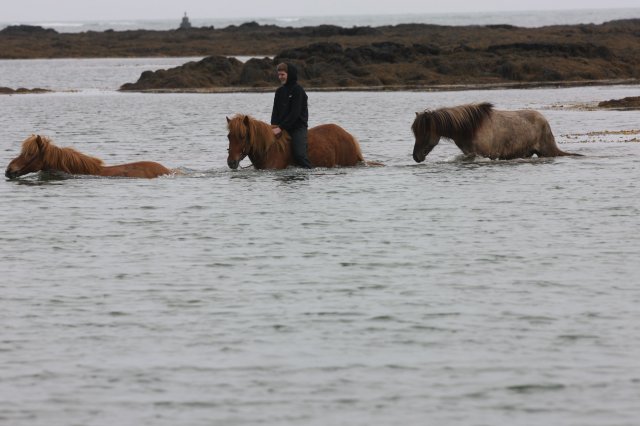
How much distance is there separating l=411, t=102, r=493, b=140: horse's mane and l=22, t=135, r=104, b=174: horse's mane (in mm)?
5984

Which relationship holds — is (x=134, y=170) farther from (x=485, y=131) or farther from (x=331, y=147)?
(x=485, y=131)

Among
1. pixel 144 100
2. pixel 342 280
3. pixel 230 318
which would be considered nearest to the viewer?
pixel 230 318

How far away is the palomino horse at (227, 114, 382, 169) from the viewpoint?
17.8 meters

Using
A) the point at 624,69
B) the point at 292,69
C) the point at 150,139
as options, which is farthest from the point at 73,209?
the point at 624,69

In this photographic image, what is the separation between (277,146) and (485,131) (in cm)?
420

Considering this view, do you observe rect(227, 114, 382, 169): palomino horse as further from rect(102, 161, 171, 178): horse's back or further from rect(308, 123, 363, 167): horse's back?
rect(102, 161, 171, 178): horse's back

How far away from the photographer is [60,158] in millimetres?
18078

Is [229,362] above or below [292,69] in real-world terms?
below

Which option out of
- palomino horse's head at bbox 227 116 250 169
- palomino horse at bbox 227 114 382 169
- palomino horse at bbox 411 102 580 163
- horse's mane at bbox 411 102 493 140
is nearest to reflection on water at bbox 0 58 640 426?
palomino horse at bbox 227 114 382 169

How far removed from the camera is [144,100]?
2090 inches

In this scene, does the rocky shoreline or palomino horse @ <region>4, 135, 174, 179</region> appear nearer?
palomino horse @ <region>4, 135, 174, 179</region>

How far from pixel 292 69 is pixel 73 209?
15.5 feet

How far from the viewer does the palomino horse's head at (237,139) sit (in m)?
17.7

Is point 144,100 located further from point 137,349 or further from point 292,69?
point 137,349
